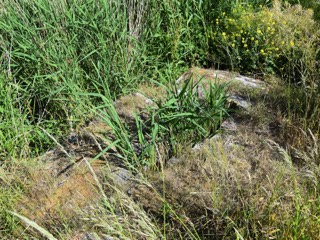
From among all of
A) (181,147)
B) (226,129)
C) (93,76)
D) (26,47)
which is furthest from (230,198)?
(26,47)

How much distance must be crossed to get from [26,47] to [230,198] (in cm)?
231

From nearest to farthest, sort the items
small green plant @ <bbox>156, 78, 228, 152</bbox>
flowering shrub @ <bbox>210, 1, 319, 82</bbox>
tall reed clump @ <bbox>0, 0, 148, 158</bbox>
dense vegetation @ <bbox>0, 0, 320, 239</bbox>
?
small green plant @ <bbox>156, 78, 228, 152</bbox> < dense vegetation @ <bbox>0, 0, 320, 239</bbox> < tall reed clump @ <bbox>0, 0, 148, 158</bbox> < flowering shrub @ <bbox>210, 1, 319, 82</bbox>

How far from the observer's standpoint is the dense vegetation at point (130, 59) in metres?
3.24

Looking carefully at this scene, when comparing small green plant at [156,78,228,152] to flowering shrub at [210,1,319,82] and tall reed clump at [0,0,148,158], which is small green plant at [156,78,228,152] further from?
flowering shrub at [210,1,319,82]

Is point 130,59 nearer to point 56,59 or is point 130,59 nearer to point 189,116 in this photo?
point 56,59

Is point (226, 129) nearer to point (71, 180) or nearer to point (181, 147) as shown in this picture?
point (181, 147)

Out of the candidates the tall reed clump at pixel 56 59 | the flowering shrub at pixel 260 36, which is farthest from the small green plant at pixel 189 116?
the flowering shrub at pixel 260 36

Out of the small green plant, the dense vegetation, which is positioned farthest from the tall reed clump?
the small green plant

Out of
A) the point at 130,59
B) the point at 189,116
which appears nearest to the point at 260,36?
the point at 130,59

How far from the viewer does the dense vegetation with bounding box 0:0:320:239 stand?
324 cm

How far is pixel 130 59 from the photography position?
4270mm

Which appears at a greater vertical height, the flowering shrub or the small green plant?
the flowering shrub

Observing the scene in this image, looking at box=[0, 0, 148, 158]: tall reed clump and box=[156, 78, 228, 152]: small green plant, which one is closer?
box=[156, 78, 228, 152]: small green plant

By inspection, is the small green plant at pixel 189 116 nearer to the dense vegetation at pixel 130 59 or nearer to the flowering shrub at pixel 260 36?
the dense vegetation at pixel 130 59
